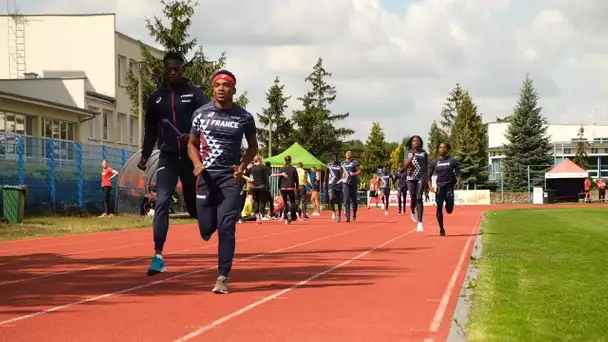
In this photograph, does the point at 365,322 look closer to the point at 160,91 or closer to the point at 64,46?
the point at 160,91

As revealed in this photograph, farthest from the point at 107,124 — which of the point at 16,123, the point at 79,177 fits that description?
the point at 79,177

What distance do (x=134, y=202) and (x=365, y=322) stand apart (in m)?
26.3

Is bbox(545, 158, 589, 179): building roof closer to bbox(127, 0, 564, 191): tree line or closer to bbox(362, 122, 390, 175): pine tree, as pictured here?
bbox(127, 0, 564, 191): tree line

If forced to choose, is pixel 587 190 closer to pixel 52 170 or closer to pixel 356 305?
Answer: pixel 52 170

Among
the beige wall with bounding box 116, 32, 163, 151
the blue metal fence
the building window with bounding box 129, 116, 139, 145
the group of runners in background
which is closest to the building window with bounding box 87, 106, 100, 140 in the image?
the beige wall with bounding box 116, 32, 163, 151

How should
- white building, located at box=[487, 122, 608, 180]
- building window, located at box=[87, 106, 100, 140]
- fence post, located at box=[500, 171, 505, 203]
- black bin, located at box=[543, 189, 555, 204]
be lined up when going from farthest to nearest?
white building, located at box=[487, 122, 608, 180] → fence post, located at box=[500, 171, 505, 203] → black bin, located at box=[543, 189, 555, 204] → building window, located at box=[87, 106, 100, 140]

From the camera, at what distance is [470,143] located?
9194 centimetres

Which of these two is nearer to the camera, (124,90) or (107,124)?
(107,124)

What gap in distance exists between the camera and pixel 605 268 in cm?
1215

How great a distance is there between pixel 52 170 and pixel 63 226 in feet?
23.6

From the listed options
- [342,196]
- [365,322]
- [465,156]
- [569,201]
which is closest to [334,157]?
[342,196]

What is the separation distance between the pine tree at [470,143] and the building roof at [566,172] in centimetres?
1136

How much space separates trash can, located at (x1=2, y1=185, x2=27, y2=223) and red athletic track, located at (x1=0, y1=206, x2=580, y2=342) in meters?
9.05

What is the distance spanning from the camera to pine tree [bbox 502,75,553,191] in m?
71.9
